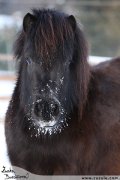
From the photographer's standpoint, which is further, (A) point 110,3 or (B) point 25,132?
(A) point 110,3

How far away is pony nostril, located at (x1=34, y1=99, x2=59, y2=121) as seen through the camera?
2.79 m

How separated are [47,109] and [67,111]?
1.33 ft

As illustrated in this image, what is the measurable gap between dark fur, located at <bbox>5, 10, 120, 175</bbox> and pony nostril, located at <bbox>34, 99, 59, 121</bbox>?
0.19 m

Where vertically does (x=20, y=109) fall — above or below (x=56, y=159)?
above

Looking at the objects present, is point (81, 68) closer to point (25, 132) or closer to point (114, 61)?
point (25, 132)

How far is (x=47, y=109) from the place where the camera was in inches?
110

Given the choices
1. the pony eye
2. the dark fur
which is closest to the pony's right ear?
the dark fur

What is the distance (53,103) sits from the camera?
112 inches

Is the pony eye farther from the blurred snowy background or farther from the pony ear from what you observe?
the blurred snowy background

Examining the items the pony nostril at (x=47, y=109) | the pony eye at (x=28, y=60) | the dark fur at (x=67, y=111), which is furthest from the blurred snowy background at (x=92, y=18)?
the pony nostril at (x=47, y=109)

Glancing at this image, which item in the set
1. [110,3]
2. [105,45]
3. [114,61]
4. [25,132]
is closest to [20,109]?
[25,132]

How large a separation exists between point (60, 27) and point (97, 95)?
668 mm

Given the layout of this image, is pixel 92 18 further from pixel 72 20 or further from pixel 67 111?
pixel 67 111

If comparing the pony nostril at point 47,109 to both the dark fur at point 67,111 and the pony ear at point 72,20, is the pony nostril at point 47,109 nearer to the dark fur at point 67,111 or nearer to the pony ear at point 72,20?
the dark fur at point 67,111
